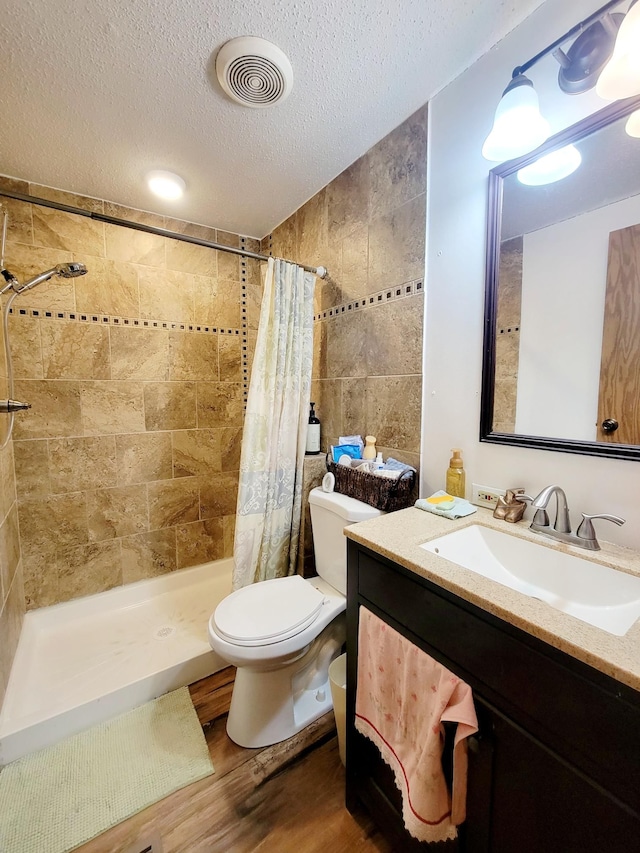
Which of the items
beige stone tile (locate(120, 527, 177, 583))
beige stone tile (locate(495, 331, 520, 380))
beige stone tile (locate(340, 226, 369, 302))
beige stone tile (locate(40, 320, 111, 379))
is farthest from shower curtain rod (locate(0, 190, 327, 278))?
beige stone tile (locate(120, 527, 177, 583))

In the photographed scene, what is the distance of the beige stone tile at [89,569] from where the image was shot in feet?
6.13

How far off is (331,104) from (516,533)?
1.58 metres

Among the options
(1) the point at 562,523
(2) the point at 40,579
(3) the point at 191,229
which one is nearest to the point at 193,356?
(3) the point at 191,229

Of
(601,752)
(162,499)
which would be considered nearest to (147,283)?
(162,499)

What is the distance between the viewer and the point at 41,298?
1.72 m

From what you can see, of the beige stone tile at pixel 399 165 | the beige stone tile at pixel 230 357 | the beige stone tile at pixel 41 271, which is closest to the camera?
the beige stone tile at pixel 399 165

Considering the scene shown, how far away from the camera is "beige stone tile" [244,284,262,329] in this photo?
7.63 feet

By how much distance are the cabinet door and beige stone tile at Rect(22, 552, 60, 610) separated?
206 cm

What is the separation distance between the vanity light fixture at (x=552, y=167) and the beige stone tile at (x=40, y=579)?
2.59 meters

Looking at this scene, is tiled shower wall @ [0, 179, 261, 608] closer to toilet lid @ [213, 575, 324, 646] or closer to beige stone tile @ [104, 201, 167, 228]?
beige stone tile @ [104, 201, 167, 228]

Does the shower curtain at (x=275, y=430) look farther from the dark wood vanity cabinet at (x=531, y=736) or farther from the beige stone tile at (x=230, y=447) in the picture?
the dark wood vanity cabinet at (x=531, y=736)

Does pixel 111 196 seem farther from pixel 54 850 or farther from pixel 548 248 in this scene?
pixel 54 850

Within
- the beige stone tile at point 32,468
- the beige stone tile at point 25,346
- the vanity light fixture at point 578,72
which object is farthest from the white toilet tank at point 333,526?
the beige stone tile at point 25,346

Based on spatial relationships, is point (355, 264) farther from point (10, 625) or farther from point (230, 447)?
point (10, 625)
